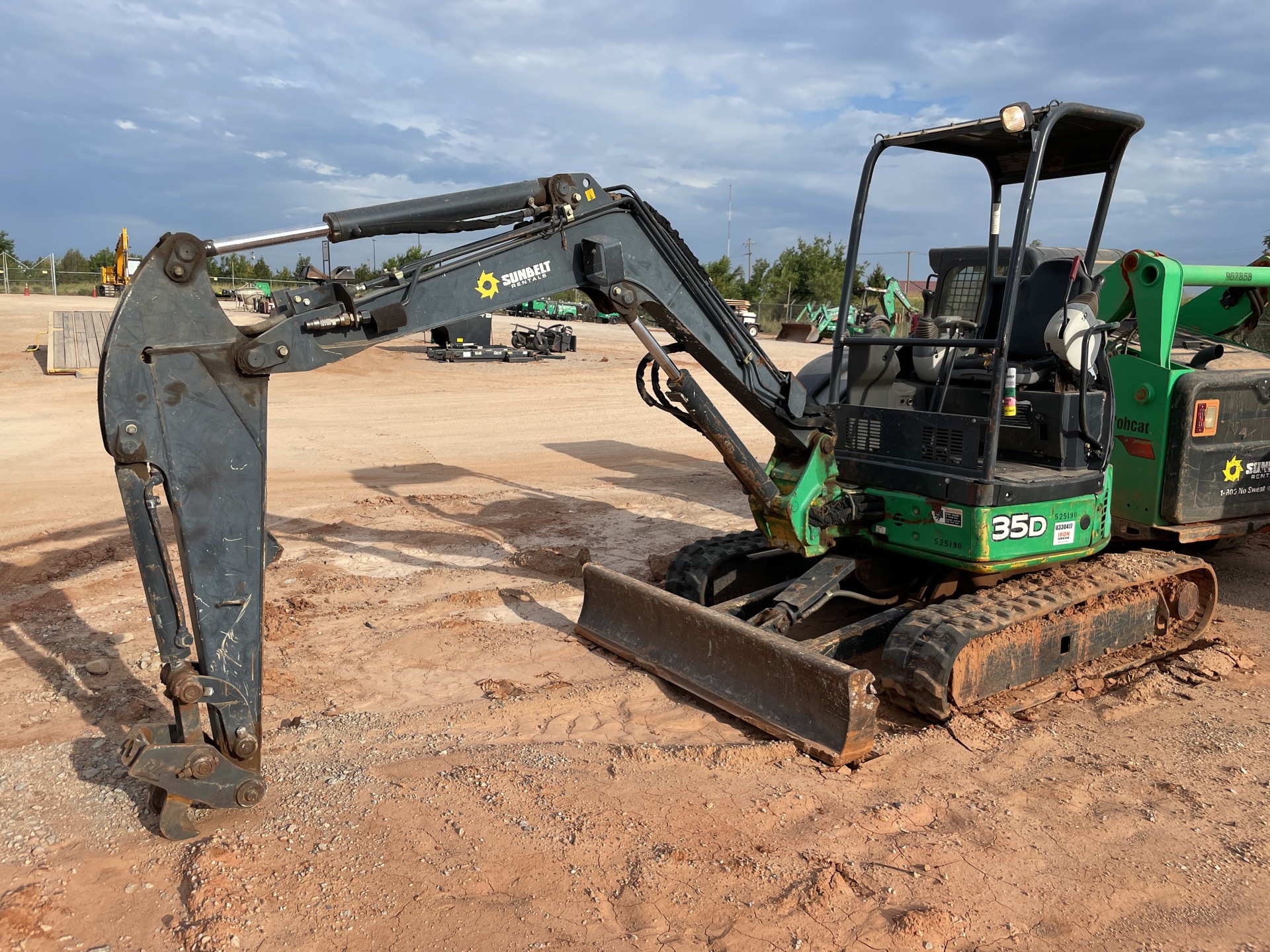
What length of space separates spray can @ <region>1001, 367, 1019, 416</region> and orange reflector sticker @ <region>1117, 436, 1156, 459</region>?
7.70ft

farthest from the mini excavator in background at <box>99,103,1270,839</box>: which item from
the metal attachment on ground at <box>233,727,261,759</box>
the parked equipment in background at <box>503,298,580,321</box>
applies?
the parked equipment in background at <box>503,298,580,321</box>

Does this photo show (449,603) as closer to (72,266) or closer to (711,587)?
(711,587)

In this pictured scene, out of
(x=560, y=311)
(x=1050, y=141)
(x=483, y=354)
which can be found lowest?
(x=483, y=354)

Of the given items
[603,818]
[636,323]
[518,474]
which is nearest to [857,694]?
[603,818]

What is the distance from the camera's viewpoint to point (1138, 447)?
687 cm

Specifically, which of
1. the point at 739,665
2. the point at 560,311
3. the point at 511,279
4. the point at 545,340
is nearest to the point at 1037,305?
the point at 739,665

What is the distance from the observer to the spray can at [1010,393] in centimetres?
500

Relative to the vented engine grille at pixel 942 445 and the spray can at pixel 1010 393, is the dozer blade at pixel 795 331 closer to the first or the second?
the vented engine grille at pixel 942 445

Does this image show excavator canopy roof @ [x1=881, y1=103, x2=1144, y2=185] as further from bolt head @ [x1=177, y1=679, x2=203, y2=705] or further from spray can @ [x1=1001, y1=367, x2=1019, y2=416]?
bolt head @ [x1=177, y1=679, x2=203, y2=705]

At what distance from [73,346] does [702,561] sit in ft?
54.0

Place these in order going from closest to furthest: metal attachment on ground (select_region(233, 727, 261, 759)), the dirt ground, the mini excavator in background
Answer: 1. the dirt ground
2. the mini excavator in background
3. metal attachment on ground (select_region(233, 727, 261, 759))

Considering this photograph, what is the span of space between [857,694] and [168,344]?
3.25 metres

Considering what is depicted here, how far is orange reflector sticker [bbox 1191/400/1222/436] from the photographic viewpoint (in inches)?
262

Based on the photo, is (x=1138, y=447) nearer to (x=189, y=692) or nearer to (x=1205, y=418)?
(x=1205, y=418)
